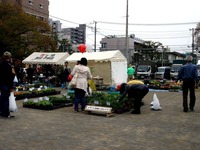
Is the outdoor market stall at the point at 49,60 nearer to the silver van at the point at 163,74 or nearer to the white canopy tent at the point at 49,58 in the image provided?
the white canopy tent at the point at 49,58

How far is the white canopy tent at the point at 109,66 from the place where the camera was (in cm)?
1864

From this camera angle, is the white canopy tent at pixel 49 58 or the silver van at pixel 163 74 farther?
the silver van at pixel 163 74

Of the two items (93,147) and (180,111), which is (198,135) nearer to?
(93,147)

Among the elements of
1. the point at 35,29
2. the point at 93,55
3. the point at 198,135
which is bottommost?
the point at 198,135

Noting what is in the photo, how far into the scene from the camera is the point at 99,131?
20.8 ft

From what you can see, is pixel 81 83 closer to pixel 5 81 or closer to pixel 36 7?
pixel 5 81

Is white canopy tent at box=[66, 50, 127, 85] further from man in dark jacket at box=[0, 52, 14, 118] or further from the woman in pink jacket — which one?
man in dark jacket at box=[0, 52, 14, 118]

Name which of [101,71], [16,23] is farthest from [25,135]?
[16,23]

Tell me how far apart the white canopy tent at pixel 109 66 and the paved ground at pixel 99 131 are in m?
9.91

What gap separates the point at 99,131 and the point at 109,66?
12593mm

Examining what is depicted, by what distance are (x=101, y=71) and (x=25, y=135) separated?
13.8m

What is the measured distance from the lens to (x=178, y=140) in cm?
558

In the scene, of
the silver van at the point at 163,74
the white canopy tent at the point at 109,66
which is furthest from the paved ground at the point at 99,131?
the silver van at the point at 163,74

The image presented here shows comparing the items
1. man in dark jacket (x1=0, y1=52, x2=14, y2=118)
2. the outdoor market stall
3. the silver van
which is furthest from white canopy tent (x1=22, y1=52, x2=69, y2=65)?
the silver van
